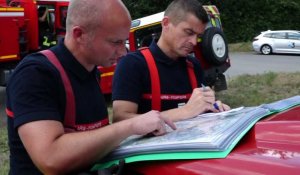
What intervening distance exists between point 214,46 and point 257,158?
6594 mm

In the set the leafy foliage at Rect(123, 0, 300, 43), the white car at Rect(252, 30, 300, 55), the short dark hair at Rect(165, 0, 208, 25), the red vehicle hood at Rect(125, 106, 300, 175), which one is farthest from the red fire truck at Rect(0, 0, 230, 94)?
the leafy foliage at Rect(123, 0, 300, 43)

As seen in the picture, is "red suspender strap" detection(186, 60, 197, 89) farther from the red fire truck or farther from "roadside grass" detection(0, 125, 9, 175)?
the red fire truck

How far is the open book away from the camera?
1302 millimetres

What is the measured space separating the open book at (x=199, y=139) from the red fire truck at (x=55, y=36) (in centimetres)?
561

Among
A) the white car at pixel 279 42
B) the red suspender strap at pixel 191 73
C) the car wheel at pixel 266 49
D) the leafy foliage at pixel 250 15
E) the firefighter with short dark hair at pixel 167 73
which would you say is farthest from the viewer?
the leafy foliage at pixel 250 15

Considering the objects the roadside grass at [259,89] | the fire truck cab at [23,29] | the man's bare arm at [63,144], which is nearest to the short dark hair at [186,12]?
the man's bare arm at [63,144]

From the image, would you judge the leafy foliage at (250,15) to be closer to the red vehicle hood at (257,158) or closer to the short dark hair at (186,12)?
the short dark hair at (186,12)

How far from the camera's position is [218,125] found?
4.97ft

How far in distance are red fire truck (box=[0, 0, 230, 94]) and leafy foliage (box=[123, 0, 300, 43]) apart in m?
22.2

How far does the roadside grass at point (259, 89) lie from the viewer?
345 inches

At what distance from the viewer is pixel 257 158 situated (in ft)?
3.99

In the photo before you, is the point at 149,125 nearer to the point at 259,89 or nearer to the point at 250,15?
the point at 259,89

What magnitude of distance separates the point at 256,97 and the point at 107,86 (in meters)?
2.86

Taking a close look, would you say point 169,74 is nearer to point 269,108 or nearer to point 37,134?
point 269,108
